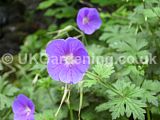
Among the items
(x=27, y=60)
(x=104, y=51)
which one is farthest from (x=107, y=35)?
(x=27, y=60)

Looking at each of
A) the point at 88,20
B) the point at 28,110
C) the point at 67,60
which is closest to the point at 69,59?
the point at 67,60

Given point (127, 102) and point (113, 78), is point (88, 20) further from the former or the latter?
point (127, 102)

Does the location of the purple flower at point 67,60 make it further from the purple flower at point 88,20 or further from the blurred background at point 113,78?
the purple flower at point 88,20

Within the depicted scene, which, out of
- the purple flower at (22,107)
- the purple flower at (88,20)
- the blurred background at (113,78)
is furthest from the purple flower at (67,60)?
the purple flower at (88,20)

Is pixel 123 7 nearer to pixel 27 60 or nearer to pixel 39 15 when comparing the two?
pixel 27 60

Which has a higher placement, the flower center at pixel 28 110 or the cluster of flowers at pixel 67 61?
the cluster of flowers at pixel 67 61

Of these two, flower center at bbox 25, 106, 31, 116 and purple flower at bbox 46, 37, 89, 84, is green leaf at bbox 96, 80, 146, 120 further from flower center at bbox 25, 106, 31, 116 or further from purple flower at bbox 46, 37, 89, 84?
flower center at bbox 25, 106, 31, 116
